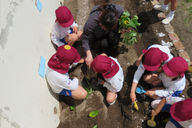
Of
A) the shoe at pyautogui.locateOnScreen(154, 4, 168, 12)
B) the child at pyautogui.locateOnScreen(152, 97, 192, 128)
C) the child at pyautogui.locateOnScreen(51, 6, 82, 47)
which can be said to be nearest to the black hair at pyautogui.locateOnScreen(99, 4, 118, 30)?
the child at pyautogui.locateOnScreen(51, 6, 82, 47)

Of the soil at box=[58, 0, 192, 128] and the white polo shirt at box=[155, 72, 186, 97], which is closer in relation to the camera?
the white polo shirt at box=[155, 72, 186, 97]

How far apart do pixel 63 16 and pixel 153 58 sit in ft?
4.51

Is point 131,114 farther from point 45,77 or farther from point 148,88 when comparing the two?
point 45,77

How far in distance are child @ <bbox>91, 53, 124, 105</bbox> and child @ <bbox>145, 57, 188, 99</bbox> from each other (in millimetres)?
458

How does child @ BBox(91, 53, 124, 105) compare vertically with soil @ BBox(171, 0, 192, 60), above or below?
above

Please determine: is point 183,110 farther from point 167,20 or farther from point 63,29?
point 63,29

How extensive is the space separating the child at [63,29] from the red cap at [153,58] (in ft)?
4.11

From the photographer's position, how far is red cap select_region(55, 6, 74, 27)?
2.17 meters

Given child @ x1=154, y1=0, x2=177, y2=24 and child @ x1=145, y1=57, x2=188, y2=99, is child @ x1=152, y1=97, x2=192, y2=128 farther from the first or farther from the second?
child @ x1=154, y1=0, x2=177, y2=24

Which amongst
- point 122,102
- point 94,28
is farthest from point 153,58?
point 94,28

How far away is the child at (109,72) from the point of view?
1.77 m

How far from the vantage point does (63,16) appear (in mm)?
2186

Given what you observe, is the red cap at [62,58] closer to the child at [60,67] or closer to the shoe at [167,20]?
the child at [60,67]

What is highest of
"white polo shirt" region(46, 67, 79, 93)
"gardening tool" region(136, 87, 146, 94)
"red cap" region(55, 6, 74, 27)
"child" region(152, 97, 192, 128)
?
"red cap" region(55, 6, 74, 27)
